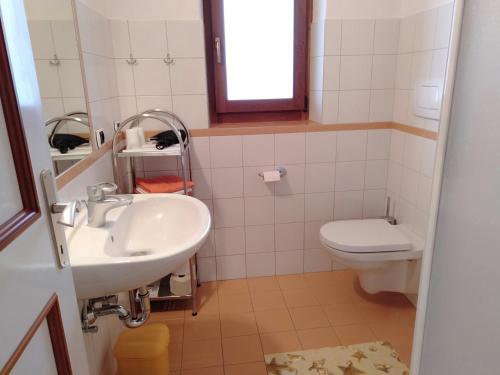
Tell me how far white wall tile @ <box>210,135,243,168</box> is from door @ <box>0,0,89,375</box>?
1.44 m

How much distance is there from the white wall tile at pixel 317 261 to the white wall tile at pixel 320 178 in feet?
1.39

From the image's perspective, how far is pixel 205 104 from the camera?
207 cm

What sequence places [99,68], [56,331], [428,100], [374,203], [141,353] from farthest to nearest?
1. [374,203]
2. [428,100]
3. [99,68]
4. [141,353]
5. [56,331]

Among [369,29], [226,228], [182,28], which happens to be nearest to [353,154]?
[369,29]

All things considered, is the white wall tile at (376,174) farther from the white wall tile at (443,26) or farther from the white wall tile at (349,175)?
the white wall tile at (443,26)

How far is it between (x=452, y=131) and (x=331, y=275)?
5.85 feet

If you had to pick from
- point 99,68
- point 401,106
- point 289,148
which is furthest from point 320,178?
point 99,68

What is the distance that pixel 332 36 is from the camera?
204cm

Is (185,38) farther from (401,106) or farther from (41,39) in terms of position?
(401,106)

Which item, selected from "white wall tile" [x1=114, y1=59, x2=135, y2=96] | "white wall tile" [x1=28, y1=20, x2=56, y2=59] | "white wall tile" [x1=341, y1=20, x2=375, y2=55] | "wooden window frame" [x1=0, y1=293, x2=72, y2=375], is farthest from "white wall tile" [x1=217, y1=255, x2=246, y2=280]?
"wooden window frame" [x1=0, y1=293, x2=72, y2=375]

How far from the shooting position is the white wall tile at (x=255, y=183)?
220 centimetres

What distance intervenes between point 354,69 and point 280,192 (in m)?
0.82

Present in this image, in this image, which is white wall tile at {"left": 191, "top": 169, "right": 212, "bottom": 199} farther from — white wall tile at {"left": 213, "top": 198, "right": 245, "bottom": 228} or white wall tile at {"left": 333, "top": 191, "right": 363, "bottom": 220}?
white wall tile at {"left": 333, "top": 191, "right": 363, "bottom": 220}

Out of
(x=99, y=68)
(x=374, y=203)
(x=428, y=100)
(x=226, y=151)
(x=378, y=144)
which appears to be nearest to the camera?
(x=99, y=68)
